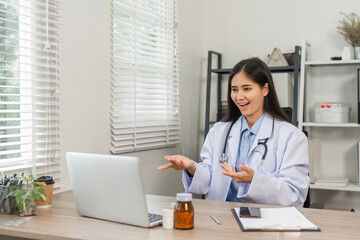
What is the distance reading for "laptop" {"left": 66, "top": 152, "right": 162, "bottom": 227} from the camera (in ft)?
4.65

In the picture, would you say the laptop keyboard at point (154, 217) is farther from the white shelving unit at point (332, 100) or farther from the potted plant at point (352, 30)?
the potted plant at point (352, 30)

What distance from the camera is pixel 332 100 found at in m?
3.38

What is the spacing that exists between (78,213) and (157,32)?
1.80 metres

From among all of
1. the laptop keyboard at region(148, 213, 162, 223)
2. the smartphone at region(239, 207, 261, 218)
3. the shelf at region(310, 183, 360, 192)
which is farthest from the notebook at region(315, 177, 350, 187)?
the laptop keyboard at region(148, 213, 162, 223)

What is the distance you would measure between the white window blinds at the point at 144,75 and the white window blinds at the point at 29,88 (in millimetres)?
498

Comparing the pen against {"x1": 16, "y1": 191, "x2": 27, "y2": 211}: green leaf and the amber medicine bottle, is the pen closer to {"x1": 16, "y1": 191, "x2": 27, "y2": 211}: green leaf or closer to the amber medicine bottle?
the amber medicine bottle

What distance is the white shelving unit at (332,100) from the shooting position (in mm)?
3293

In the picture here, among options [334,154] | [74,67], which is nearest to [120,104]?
[74,67]

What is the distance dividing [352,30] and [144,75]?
1.52 m

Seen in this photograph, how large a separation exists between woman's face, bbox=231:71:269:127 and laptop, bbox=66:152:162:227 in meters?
0.90

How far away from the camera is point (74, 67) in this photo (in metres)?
2.30

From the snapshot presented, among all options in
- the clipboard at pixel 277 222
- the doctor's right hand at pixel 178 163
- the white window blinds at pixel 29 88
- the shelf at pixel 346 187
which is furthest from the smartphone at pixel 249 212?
the shelf at pixel 346 187

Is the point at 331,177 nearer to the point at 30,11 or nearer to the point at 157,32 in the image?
the point at 157,32

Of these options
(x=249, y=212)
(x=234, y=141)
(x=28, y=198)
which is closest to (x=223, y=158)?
(x=234, y=141)
